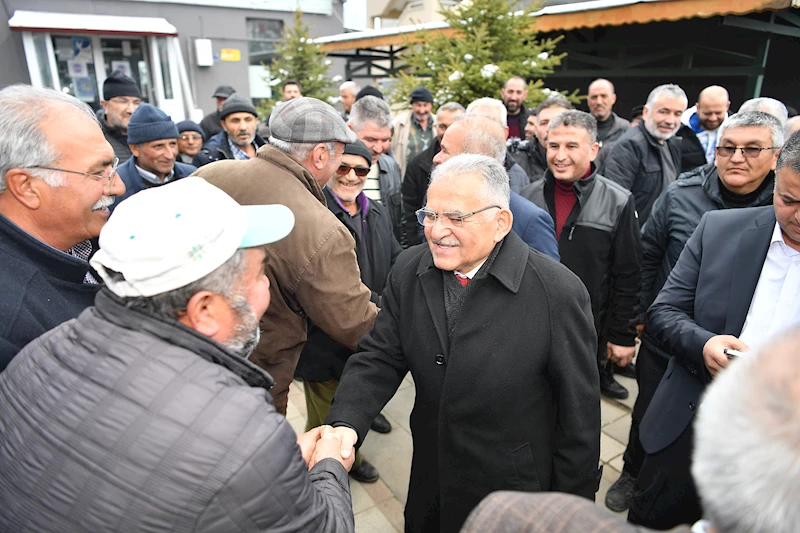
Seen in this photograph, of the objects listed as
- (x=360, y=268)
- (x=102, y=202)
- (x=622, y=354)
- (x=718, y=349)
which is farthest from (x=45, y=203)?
(x=622, y=354)

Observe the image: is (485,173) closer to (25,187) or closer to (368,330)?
(368,330)

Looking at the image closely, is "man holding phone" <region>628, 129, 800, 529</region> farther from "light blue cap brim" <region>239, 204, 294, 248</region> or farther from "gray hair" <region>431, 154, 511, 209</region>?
"light blue cap brim" <region>239, 204, 294, 248</region>

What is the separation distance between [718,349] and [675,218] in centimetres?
138

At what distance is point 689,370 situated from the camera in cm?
218

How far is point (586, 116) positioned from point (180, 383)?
10.1 feet

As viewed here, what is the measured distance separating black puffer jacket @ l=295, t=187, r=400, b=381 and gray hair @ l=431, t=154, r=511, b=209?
0.92 metres

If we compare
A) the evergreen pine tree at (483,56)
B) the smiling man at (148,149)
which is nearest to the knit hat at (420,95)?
the evergreen pine tree at (483,56)

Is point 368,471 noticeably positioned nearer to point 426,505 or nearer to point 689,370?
point 426,505

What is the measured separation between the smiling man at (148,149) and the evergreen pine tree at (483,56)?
4.19 metres

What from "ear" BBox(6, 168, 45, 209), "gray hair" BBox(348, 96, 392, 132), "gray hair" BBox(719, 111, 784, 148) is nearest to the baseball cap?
"ear" BBox(6, 168, 45, 209)

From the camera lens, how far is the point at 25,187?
169 centimetres

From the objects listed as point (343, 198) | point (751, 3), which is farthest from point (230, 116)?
point (751, 3)

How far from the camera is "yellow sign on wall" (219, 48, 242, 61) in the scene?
15.5 metres

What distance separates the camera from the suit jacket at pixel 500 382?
5.90 feet
